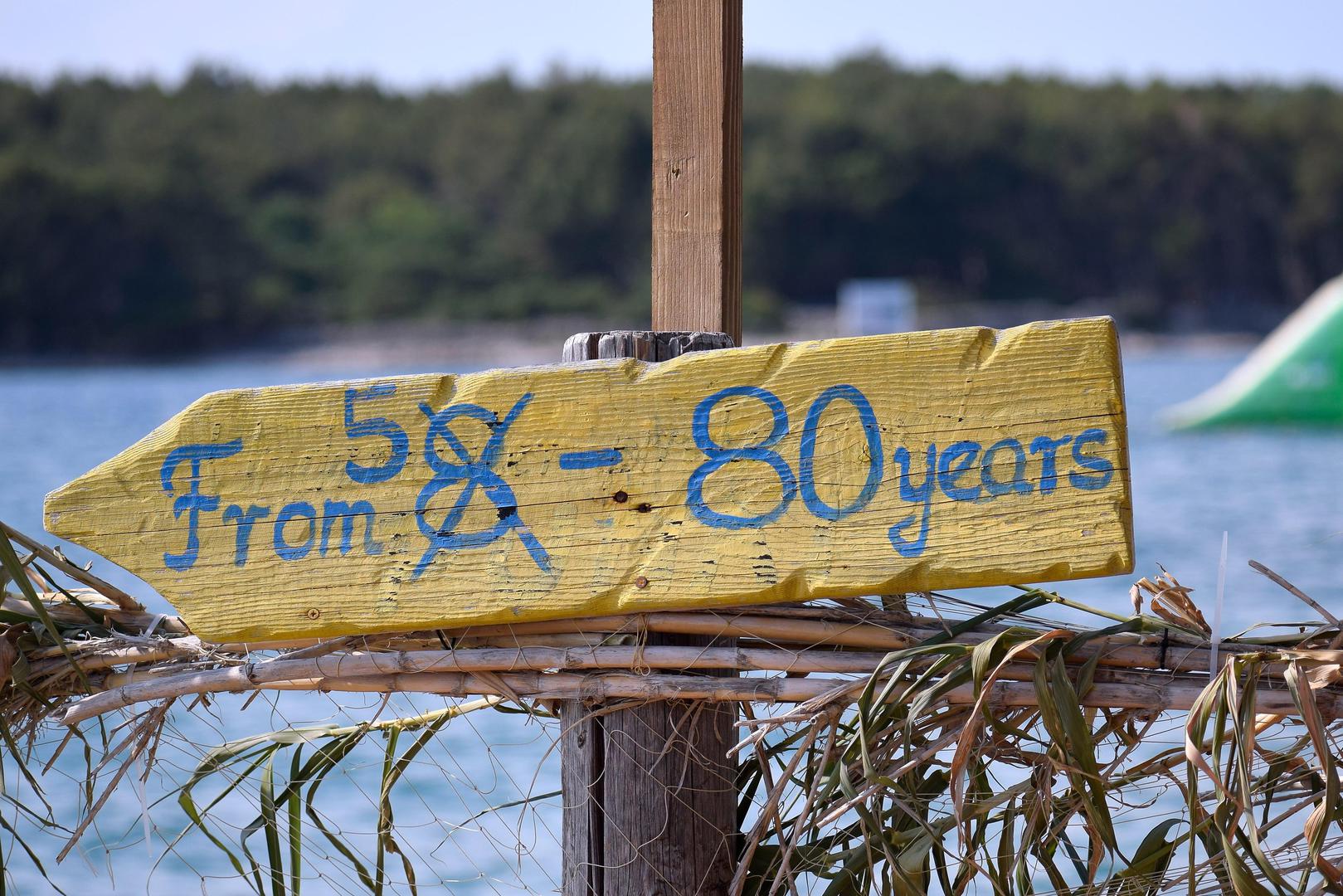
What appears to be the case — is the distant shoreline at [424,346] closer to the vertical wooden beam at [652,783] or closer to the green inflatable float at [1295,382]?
the green inflatable float at [1295,382]

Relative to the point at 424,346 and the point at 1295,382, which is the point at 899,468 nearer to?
the point at 1295,382

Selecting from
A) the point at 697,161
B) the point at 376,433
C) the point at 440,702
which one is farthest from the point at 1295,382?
the point at 376,433

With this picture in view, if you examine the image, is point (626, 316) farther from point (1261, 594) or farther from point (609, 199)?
point (1261, 594)

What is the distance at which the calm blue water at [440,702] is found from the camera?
147 inches

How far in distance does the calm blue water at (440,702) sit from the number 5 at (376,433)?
0.90 feet

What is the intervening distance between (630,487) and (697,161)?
1.40 ft

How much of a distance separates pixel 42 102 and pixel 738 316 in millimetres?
57289

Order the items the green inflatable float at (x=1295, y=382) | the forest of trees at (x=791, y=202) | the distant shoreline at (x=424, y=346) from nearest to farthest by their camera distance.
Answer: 1. the green inflatable float at (x=1295, y=382)
2. the distant shoreline at (x=424, y=346)
3. the forest of trees at (x=791, y=202)

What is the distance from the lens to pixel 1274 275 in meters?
48.1

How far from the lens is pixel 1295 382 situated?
16594mm

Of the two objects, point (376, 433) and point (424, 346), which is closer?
point (376, 433)

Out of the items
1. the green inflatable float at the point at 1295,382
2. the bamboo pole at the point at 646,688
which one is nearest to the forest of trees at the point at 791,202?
the green inflatable float at the point at 1295,382

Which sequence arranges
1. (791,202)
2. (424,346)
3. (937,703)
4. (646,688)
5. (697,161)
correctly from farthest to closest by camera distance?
(791,202) < (424,346) < (697,161) < (646,688) < (937,703)

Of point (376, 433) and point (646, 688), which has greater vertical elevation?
point (376, 433)
